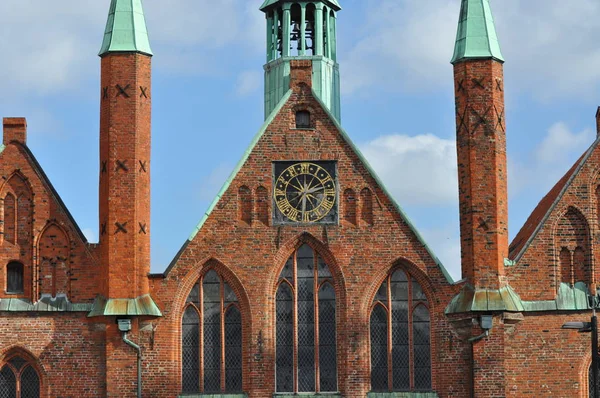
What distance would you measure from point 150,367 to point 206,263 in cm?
322

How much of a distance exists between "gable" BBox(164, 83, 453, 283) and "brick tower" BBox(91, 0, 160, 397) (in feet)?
4.69

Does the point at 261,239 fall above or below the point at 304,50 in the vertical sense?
below

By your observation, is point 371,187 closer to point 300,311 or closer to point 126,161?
point 300,311

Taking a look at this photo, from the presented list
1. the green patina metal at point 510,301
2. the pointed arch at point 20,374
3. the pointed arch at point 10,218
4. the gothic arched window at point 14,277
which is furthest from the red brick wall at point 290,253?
the pointed arch at point 10,218

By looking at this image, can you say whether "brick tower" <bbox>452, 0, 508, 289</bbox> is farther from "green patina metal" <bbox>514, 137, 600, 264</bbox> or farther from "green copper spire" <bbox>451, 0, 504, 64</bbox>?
"green patina metal" <bbox>514, 137, 600, 264</bbox>

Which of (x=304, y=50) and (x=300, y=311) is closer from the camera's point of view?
(x=300, y=311)

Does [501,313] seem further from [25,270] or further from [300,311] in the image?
[25,270]

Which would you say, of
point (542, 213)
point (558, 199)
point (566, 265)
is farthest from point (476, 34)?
point (566, 265)

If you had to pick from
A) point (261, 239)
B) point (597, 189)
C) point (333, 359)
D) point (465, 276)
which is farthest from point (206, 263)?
point (597, 189)

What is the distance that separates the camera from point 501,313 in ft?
130

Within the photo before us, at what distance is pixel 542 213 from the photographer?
4288 centimetres

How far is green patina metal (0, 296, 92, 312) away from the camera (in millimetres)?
40344

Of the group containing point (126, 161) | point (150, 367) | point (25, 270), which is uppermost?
point (126, 161)

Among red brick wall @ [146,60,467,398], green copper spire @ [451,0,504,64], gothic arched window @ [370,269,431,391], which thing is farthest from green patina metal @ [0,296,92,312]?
green copper spire @ [451,0,504,64]
